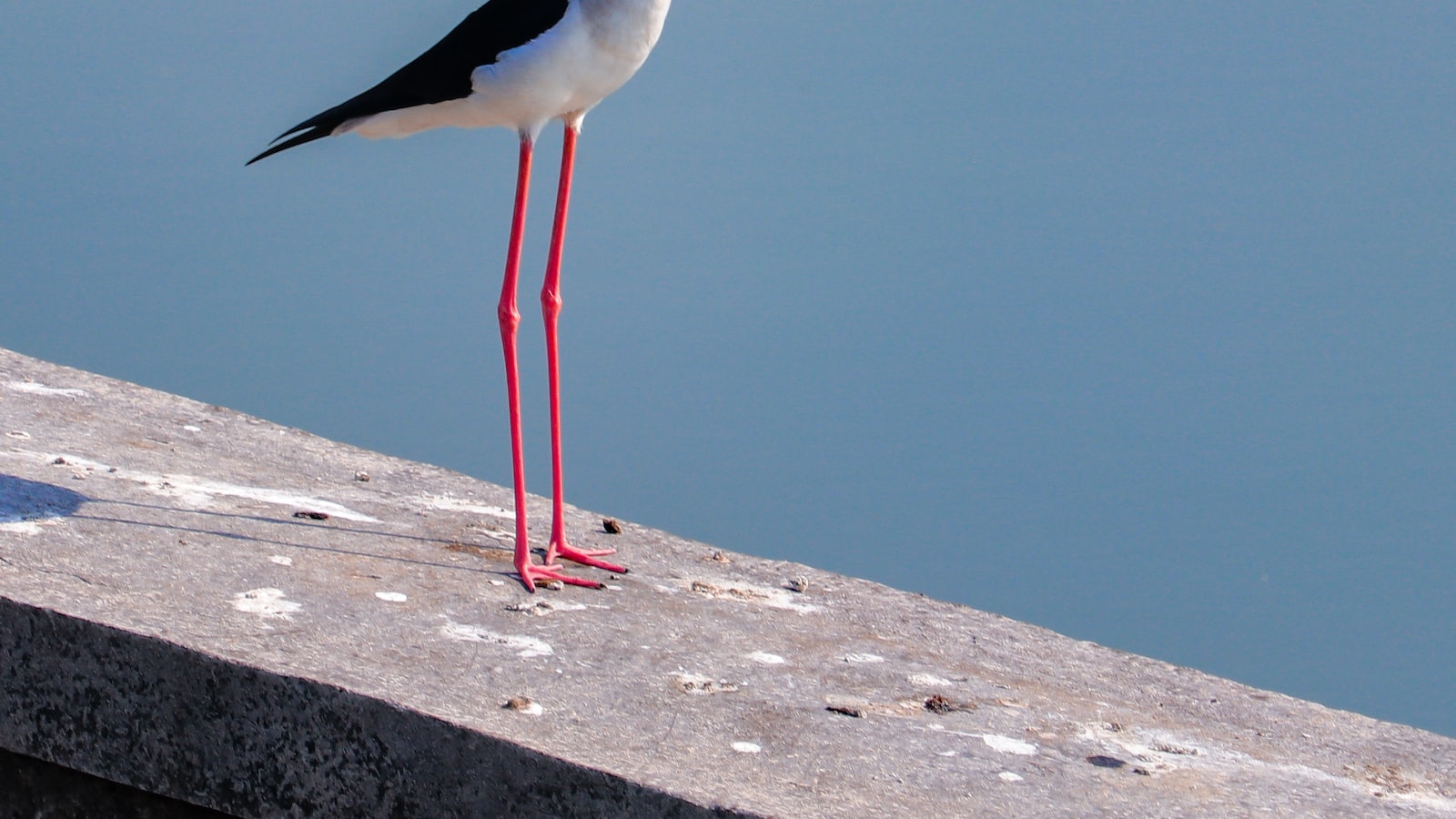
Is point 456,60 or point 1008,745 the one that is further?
point 456,60

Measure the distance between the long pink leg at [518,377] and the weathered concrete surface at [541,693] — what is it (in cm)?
8

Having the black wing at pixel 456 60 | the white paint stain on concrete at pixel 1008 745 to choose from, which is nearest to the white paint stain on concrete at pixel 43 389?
the black wing at pixel 456 60

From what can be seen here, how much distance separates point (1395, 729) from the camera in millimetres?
3824

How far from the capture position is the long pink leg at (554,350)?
14.2 feet

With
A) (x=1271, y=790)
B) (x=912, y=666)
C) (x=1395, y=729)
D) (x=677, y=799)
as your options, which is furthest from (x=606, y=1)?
(x=1395, y=729)

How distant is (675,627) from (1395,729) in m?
1.86

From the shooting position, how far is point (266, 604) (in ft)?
11.5

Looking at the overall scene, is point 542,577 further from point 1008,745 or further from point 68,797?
point 1008,745

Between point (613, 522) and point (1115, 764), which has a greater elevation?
point (613, 522)

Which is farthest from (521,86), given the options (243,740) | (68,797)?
(68,797)

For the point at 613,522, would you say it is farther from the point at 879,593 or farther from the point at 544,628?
the point at 544,628

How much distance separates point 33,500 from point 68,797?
2.93 feet

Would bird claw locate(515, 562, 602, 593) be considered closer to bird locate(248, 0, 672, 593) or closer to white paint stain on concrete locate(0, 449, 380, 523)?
bird locate(248, 0, 672, 593)

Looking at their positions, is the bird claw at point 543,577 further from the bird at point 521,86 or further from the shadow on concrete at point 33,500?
the shadow on concrete at point 33,500
